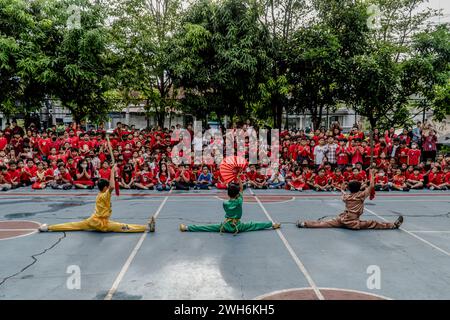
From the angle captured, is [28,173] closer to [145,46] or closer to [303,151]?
[145,46]

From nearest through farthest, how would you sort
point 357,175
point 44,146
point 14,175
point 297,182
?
point 357,175, point 297,182, point 14,175, point 44,146

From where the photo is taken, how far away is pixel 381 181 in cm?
1504

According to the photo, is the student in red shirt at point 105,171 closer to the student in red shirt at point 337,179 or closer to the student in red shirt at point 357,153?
the student in red shirt at point 337,179

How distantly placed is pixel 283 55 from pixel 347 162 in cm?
599

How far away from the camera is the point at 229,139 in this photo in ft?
54.2

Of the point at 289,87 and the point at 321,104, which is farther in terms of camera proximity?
the point at 321,104

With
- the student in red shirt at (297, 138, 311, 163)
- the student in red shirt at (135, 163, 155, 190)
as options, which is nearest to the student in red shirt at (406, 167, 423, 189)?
the student in red shirt at (297, 138, 311, 163)

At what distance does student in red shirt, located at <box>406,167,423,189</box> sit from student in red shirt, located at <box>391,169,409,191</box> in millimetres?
290

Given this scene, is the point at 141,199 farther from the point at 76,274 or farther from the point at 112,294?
the point at 112,294

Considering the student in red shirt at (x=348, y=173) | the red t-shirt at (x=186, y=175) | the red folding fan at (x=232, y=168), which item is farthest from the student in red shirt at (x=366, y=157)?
the red folding fan at (x=232, y=168)

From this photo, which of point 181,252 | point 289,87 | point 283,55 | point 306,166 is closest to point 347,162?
point 306,166

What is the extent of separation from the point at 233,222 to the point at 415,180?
9826 mm

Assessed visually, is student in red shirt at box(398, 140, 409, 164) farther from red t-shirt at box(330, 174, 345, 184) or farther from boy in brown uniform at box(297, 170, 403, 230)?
boy in brown uniform at box(297, 170, 403, 230)

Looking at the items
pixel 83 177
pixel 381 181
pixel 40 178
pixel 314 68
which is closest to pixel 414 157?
pixel 381 181
